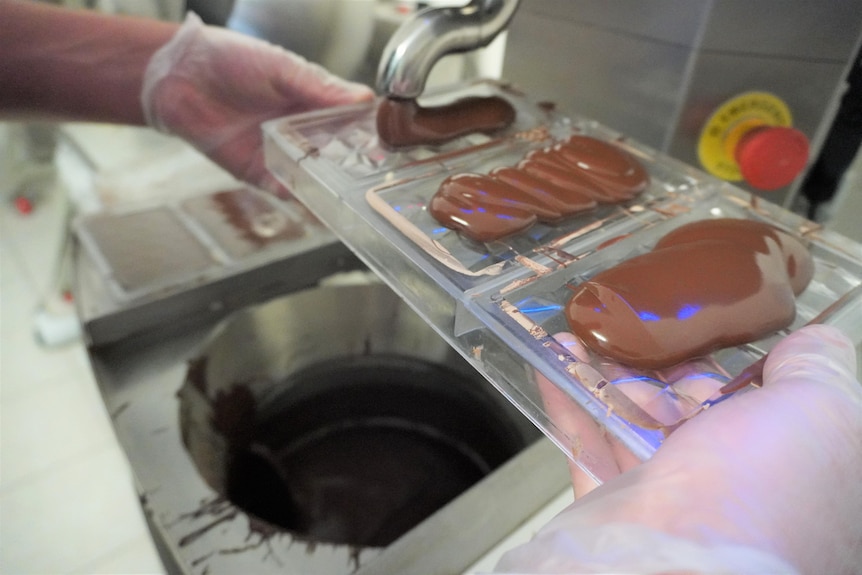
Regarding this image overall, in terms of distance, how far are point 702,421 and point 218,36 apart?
76 centimetres

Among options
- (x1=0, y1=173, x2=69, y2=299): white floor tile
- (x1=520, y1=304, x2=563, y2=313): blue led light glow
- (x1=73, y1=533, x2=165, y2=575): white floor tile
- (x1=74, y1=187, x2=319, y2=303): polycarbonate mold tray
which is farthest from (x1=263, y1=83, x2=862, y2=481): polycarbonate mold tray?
(x1=0, y1=173, x2=69, y2=299): white floor tile

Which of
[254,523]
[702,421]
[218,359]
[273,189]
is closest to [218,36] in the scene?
[273,189]

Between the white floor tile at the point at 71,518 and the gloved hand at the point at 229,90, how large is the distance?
0.47m

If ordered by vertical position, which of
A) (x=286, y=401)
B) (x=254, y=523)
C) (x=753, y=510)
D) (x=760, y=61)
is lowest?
(x=286, y=401)

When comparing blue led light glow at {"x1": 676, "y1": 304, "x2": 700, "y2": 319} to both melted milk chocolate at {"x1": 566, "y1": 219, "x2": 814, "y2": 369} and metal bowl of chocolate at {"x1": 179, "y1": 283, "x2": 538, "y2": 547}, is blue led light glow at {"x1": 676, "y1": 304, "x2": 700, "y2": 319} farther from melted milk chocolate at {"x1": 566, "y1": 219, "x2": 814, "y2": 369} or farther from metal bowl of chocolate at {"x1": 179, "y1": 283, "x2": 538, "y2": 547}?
metal bowl of chocolate at {"x1": 179, "y1": 283, "x2": 538, "y2": 547}

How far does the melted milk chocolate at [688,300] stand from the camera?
0.34 meters

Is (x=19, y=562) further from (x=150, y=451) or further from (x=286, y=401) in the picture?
(x=286, y=401)

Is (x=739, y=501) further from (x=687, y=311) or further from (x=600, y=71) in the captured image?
(x=600, y=71)

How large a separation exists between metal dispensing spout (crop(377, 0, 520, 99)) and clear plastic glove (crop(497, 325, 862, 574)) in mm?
390

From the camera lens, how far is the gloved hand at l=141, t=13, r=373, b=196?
751 mm

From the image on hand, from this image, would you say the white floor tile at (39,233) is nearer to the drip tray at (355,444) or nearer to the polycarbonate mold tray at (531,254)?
the drip tray at (355,444)

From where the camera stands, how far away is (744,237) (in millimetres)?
419

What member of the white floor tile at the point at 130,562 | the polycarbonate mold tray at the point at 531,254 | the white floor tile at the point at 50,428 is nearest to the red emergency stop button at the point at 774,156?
the polycarbonate mold tray at the point at 531,254

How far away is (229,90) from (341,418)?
0.52 m
